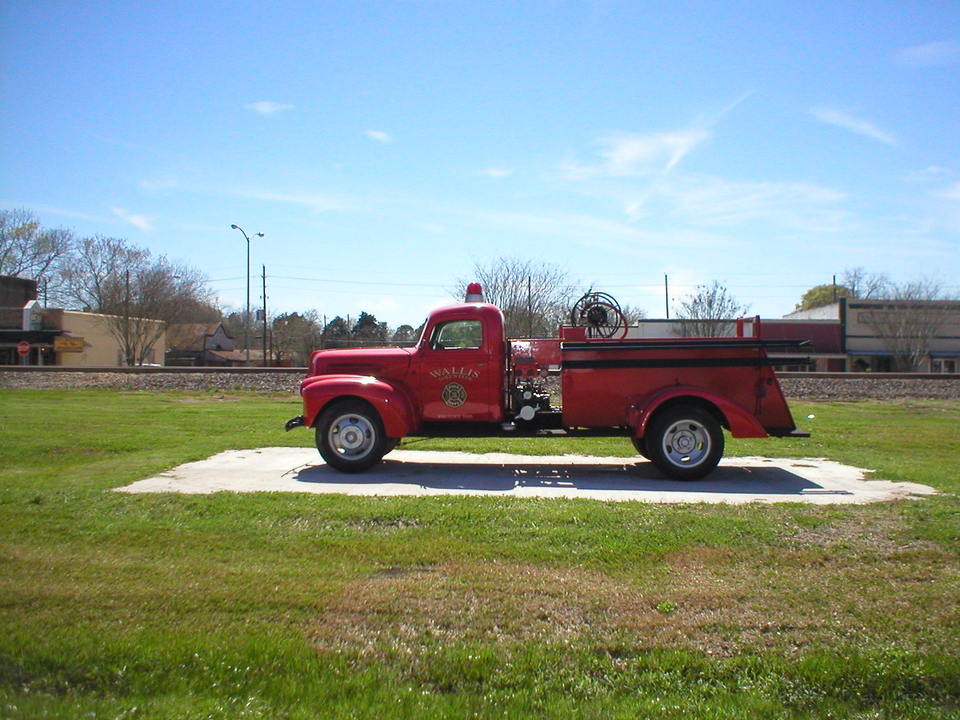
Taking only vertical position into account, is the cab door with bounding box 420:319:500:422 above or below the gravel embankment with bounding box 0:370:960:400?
above

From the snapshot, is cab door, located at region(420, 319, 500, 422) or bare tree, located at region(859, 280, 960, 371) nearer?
cab door, located at region(420, 319, 500, 422)

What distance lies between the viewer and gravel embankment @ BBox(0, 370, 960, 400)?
24406 millimetres

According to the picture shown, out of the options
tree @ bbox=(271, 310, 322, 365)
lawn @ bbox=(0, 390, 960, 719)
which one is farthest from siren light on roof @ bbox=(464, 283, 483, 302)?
tree @ bbox=(271, 310, 322, 365)

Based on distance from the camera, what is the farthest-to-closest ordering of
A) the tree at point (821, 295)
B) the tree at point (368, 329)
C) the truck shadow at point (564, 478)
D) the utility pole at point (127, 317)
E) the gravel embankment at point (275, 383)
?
the tree at point (821, 295) < the utility pole at point (127, 317) < the tree at point (368, 329) < the gravel embankment at point (275, 383) < the truck shadow at point (564, 478)

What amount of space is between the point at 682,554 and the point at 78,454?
909 centimetres

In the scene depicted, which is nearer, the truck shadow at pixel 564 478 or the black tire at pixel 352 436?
the truck shadow at pixel 564 478

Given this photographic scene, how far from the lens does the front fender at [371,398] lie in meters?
10.2

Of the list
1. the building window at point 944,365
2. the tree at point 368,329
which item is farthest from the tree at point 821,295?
the tree at point 368,329

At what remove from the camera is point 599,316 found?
10.8m

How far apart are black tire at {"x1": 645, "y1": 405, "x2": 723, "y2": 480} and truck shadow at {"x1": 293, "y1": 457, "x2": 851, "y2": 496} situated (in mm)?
172

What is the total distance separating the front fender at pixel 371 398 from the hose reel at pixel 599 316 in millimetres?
2602

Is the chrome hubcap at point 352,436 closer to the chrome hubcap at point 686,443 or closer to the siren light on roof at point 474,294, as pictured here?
the siren light on roof at point 474,294

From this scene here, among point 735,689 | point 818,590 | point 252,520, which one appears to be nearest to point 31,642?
point 252,520

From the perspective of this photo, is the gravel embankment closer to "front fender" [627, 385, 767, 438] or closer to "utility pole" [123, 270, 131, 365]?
"front fender" [627, 385, 767, 438]
